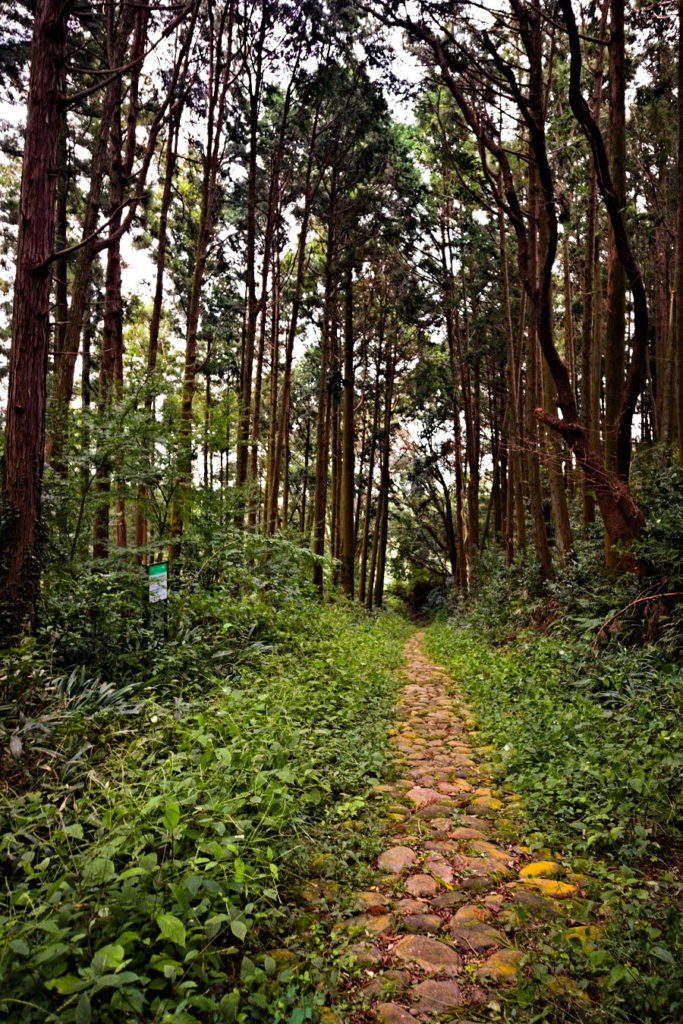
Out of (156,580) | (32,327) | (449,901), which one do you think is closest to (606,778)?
(449,901)

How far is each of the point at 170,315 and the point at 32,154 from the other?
1624cm

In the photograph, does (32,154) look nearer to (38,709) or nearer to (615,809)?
(38,709)

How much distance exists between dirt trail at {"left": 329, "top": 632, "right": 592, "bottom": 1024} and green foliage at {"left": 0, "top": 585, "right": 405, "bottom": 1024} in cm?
31

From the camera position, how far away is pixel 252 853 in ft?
8.57

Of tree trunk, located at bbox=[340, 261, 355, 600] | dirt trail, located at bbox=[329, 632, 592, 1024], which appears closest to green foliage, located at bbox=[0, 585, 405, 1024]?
dirt trail, located at bbox=[329, 632, 592, 1024]

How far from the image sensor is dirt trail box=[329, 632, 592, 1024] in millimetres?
2068

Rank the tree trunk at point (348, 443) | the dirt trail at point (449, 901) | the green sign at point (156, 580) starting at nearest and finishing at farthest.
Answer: the dirt trail at point (449, 901), the green sign at point (156, 580), the tree trunk at point (348, 443)

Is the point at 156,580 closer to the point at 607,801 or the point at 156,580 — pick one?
the point at 156,580

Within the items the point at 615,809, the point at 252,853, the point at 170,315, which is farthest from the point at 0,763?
the point at 170,315

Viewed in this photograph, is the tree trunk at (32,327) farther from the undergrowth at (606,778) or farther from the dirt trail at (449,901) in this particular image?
the undergrowth at (606,778)

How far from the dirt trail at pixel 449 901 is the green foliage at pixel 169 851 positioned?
1.01 feet

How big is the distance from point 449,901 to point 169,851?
136 centimetres

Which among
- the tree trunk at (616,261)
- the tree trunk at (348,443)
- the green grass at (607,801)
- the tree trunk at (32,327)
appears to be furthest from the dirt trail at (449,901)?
the tree trunk at (348,443)

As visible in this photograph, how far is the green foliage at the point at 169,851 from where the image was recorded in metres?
1.78
